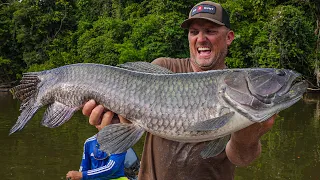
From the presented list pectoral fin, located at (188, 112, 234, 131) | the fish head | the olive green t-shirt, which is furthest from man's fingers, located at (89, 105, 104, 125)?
the fish head

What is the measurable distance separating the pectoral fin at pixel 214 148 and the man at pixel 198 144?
103mm

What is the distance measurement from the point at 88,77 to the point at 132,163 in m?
2.57

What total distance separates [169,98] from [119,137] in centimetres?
44

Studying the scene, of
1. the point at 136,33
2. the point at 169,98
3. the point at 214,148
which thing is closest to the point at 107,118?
the point at 169,98

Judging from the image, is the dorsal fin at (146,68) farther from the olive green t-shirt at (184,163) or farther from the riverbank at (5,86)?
the riverbank at (5,86)

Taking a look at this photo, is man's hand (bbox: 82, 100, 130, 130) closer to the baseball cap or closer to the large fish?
the large fish

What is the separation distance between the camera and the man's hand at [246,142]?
91.3 inches

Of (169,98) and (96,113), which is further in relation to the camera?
(96,113)

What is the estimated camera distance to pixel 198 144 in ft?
9.14

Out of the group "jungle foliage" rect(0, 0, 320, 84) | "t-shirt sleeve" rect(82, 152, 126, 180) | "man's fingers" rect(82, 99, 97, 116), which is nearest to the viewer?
"man's fingers" rect(82, 99, 97, 116)

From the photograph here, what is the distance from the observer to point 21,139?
12.1 m

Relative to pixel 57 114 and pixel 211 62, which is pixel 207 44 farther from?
pixel 57 114

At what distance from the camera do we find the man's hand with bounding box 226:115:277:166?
2.32 m

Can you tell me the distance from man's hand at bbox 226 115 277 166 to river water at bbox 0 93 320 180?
5.97m
